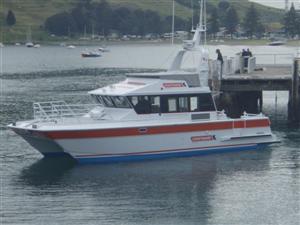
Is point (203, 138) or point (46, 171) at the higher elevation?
point (203, 138)

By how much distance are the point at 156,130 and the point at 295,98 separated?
48.3 feet

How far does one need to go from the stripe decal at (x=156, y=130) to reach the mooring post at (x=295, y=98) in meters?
9.08

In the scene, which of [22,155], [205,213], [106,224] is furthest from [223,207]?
[22,155]

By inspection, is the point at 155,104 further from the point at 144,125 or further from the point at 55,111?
the point at 55,111

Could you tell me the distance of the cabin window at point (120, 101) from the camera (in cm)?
4059

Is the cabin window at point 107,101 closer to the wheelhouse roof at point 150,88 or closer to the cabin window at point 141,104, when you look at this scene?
the wheelhouse roof at point 150,88

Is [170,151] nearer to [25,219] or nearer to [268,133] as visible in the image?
[268,133]

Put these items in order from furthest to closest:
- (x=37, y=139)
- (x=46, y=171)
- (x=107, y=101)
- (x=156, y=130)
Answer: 1. (x=107, y=101)
2. (x=156, y=130)
3. (x=37, y=139)
4. (x=46, y=171)

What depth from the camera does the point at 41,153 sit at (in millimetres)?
42031

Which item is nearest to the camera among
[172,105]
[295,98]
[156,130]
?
[156,130]

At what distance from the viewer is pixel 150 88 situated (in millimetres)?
40938

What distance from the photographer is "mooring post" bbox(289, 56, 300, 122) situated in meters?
51.8

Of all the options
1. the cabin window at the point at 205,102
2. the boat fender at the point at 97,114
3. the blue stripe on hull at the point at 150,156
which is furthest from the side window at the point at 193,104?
the boat fender at the point at 97,114

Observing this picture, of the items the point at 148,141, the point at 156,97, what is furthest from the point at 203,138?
the point at 156,97
